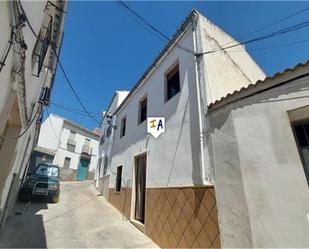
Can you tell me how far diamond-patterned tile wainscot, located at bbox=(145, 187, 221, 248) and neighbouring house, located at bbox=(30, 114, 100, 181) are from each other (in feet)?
59.0

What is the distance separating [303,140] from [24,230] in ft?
24.2

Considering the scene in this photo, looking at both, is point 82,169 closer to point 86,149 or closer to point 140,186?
point 86,149

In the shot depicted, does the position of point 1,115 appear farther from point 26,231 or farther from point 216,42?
point 216,42

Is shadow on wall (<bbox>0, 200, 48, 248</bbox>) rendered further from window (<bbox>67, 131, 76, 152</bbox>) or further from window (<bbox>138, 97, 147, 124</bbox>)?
window (<bbox>67, 131, 76, 152</bbox>)

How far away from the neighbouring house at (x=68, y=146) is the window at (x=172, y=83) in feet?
58.3

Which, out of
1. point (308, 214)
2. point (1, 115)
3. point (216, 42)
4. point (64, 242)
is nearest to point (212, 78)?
point (216, 42)

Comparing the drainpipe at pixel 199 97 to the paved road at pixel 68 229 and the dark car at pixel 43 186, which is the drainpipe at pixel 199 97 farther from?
the dark car at pixel 43 186

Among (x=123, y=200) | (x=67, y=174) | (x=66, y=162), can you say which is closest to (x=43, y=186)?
(x=123, y=200)

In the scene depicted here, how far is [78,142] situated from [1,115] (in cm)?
2509

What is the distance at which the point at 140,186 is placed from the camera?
7645 mm

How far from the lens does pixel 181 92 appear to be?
225 inches

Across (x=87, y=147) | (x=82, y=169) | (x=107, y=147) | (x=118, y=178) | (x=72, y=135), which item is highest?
(x=72, y=135)

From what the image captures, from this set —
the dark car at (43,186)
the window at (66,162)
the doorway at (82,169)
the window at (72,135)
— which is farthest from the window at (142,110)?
the doorway at (82,169)

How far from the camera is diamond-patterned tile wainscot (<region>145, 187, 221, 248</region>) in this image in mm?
3790
